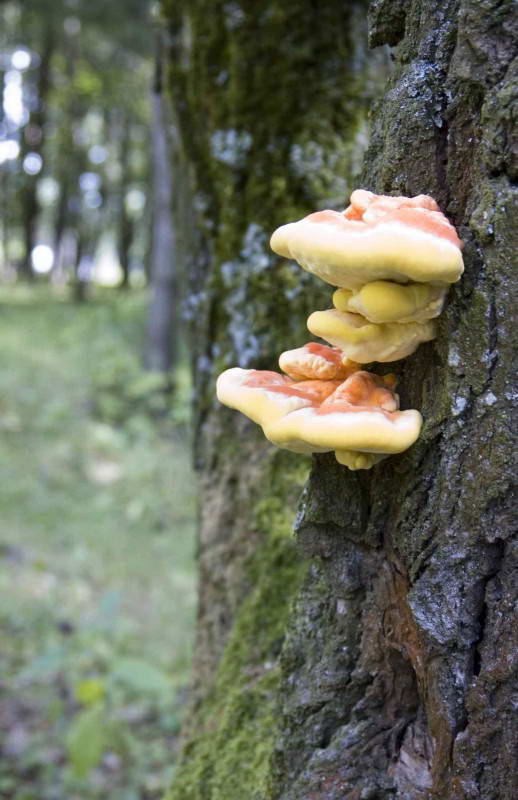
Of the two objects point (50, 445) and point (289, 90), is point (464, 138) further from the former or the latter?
point (50, 445)

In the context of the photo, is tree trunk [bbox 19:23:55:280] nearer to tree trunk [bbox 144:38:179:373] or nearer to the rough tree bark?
tree trunk [bbox 144:38:179:373]

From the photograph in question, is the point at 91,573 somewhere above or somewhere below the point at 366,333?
below

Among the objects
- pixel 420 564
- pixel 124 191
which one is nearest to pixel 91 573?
pixel 420 564

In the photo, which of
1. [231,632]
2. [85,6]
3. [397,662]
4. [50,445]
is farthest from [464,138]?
[85,6]

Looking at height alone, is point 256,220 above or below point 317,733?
above

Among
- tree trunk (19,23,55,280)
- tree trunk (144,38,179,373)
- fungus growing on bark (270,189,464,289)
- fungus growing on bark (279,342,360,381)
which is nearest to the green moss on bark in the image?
fungus growing on bark (279,342,360,381)

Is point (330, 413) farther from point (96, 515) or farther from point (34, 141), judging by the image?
point (34, 141)
